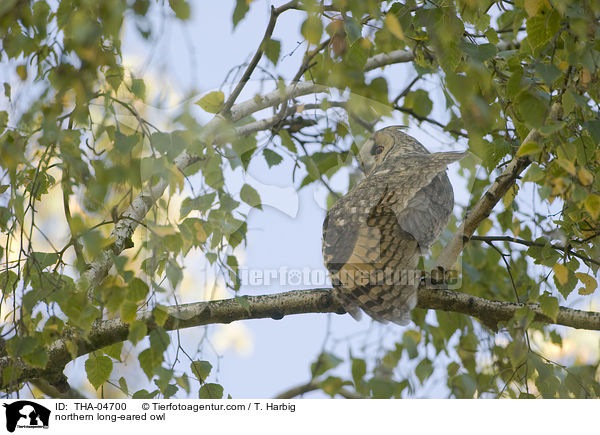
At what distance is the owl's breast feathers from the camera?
1.16 meters

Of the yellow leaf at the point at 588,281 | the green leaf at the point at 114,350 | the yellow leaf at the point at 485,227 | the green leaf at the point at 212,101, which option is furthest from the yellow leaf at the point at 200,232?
the yellow leaf at the point at 485,227

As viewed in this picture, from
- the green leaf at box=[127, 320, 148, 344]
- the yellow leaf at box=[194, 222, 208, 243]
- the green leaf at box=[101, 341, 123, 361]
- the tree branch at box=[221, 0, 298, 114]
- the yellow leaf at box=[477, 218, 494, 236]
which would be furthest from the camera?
the yellow leaf at box=[477, 218, 494, 236]

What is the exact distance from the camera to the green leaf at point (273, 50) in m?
1.29

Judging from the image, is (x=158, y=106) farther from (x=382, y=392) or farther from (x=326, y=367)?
(x=382, y=392)

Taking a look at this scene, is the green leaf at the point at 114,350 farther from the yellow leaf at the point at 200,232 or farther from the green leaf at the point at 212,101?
the green leaf at the point at 212,101

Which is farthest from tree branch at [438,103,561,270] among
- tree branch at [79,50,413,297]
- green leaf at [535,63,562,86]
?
tree branch at [79,50,413,297]

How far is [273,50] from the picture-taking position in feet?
4.25

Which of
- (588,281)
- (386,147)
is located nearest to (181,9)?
(386,147)

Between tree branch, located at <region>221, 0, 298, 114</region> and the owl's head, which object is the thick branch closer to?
the owl's head

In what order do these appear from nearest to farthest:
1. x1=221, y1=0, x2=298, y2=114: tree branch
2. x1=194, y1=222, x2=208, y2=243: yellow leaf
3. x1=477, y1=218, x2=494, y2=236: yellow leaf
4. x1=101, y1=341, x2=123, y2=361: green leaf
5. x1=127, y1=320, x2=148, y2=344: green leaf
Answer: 1. x1=127, y1=320, x2=148, y2=344: green leaf
2. x1=194, y1=222, x2=208, y2=243: yellow leaf
3. x1=221, y1=0, x2=298, y2=114: tree branch
4. x1=101, y1=341, x2=123, y2=361: green leaf
5. x1=477, y1=218, x2=494, y2=236: yellow leaf
